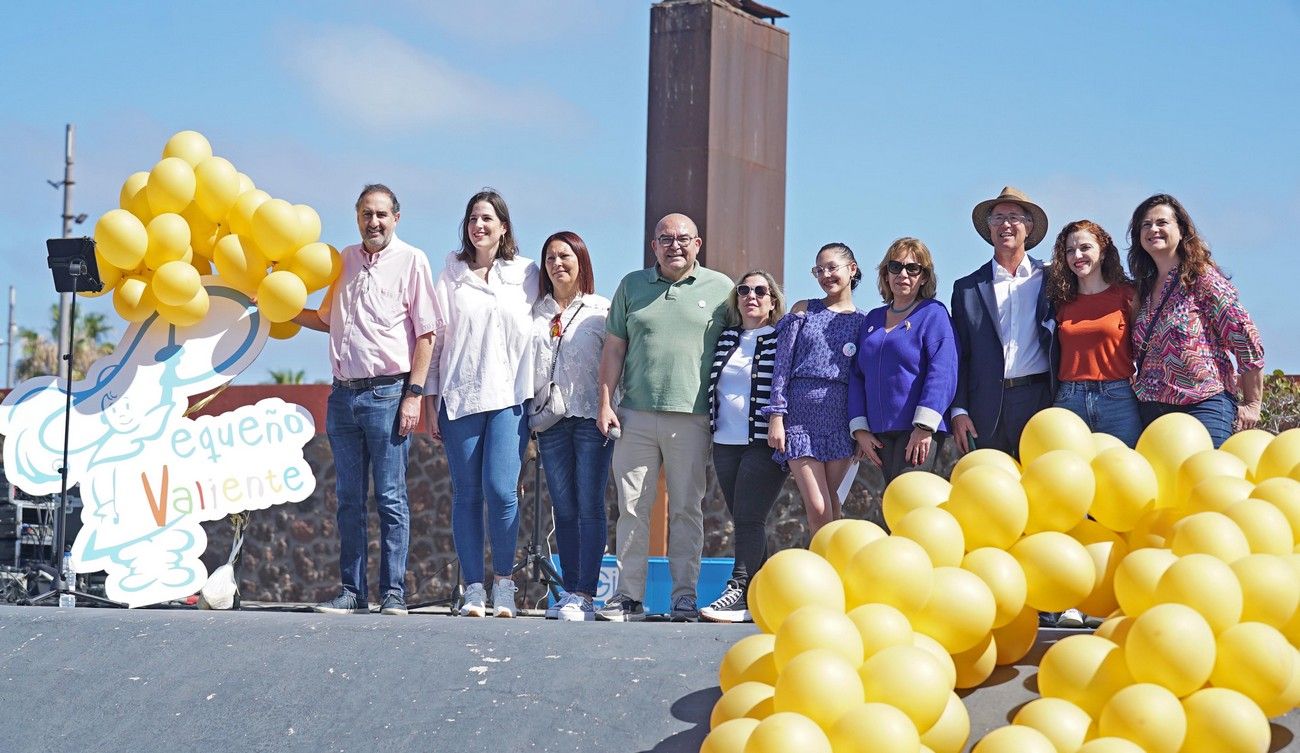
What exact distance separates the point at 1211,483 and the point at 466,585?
270 cm

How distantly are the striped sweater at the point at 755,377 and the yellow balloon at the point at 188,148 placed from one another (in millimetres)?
2463

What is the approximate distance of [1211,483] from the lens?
10.5ft

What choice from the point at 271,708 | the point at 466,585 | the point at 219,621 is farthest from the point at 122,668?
the point at 466,585

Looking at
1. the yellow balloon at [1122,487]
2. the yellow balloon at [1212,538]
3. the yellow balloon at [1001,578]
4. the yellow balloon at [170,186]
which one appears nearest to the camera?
the yellow balloon at [1212,538]

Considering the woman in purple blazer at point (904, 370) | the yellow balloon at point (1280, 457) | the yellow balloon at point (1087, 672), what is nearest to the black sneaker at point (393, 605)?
the woman in purple blazer at point (904, 370)

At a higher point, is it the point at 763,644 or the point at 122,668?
the point at 763,644

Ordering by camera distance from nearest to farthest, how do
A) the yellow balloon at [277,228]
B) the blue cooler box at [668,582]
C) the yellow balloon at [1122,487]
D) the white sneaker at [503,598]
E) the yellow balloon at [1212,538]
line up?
the yellow balloon at [1212,538]
the yellow balloon at [1122,487]
the white sneaker at [503,598]
the yellow balloon at [277,228]
the blue cooler box at [668,582]

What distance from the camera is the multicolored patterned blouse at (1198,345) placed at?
428 centimetres

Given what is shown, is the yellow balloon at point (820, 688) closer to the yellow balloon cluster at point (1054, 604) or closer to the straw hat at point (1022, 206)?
the yellow balloon cluster at point (1054, 604)

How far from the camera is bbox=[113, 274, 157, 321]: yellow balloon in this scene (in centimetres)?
564

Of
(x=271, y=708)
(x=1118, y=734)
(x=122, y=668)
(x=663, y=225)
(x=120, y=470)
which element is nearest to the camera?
(x=1118, y=734)

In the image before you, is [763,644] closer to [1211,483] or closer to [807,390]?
[1211,483]

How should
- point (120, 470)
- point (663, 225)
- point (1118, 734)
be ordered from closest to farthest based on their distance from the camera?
point (1118, 734)
point (663, 225)
point (120, 470)

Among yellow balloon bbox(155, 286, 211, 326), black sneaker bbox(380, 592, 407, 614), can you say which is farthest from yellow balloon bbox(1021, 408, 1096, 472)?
yellow balloon bbox(155, 286, 211, 326)
